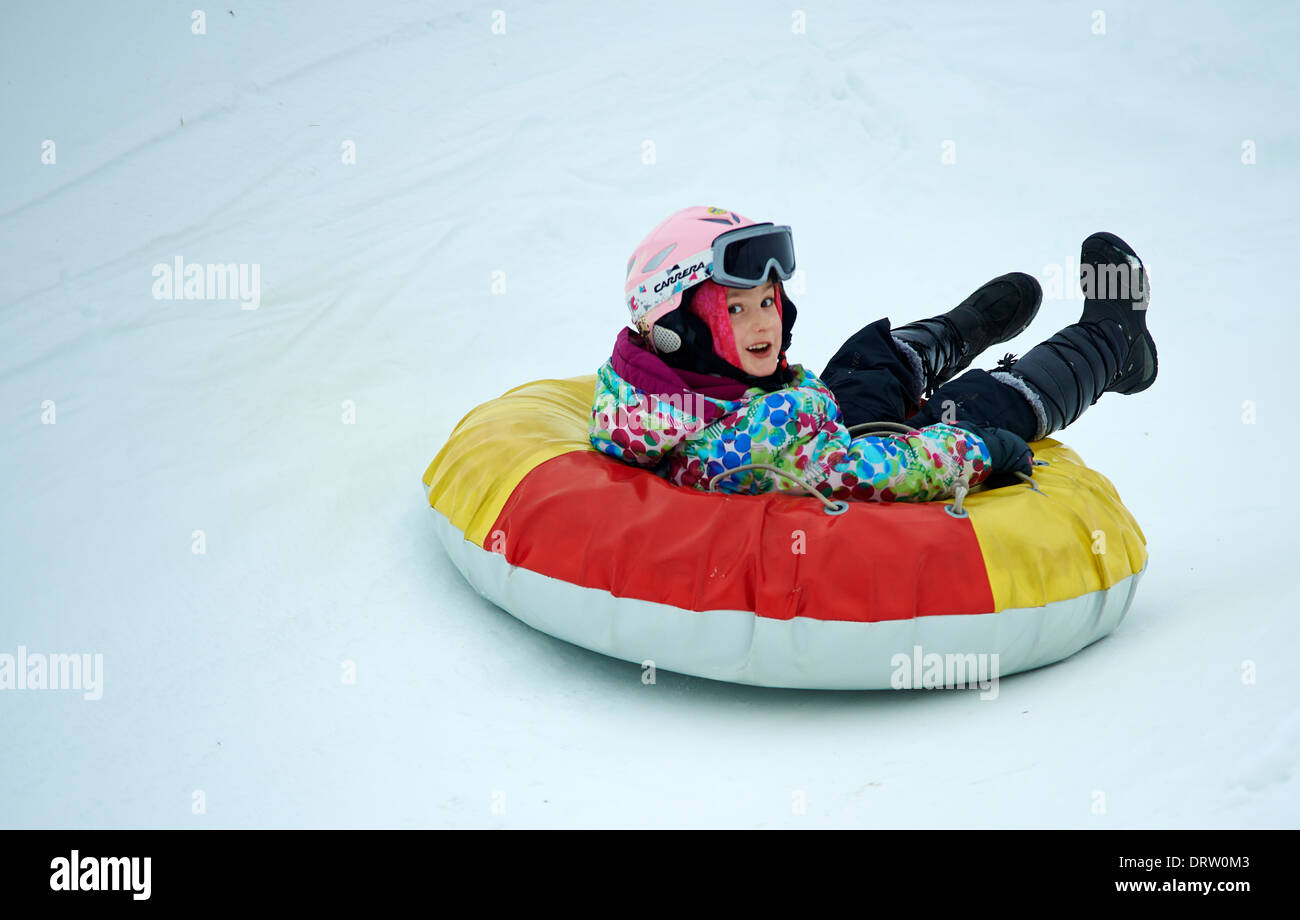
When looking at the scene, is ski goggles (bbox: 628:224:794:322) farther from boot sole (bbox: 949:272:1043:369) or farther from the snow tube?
boot sole (bbox: 949:272:1043:369)

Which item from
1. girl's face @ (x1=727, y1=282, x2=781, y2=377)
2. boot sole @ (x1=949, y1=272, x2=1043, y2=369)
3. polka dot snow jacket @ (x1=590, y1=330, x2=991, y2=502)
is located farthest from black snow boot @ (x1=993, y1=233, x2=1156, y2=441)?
girl's face @ (x1=727, y1=282, x2=781, y2=377)

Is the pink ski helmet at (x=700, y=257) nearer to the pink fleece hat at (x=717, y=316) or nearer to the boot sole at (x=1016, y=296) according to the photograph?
the pink fleece hat at (x=717, y=316)

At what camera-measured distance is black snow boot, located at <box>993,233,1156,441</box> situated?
295cm

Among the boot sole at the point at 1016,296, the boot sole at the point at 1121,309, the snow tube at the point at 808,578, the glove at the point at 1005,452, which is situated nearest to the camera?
the snow tube at the point at 808,578

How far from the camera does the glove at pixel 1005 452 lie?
265cm

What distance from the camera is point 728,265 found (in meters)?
2.55

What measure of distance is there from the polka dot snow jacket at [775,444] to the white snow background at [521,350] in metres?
0.47

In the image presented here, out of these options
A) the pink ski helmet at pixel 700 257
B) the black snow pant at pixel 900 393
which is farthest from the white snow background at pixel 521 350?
the pink ski helmet at pixel 700 257

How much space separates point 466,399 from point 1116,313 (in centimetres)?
222

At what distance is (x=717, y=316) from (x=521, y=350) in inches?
83.9

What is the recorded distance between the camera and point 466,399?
166 inches

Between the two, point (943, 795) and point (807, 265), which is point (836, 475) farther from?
point (807, 265)

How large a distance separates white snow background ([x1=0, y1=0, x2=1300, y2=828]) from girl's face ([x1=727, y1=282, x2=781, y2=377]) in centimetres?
74

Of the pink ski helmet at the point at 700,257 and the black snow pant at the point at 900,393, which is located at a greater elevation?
the pink ski helmet at the point at 700,257
